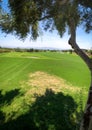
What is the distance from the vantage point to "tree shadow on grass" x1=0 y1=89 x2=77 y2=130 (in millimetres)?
10898

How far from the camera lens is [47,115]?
39.7 ft

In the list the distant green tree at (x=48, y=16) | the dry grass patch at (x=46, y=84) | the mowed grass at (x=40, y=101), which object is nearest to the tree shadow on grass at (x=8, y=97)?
the mowed grass at (x=40, y=101)

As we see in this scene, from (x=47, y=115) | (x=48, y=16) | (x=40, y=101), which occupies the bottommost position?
(x=47, y=115)

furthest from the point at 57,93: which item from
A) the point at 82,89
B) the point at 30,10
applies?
the point at 30,10

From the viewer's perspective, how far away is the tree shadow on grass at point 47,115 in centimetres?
1090

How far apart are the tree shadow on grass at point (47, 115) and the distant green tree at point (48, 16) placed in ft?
10.8

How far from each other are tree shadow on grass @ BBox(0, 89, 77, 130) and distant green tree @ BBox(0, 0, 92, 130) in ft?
10.8

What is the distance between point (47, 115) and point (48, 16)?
5.05 metres

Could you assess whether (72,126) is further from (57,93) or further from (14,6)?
(14,6)

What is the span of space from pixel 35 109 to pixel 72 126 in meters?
2.49

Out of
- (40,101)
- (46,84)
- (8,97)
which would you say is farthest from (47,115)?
(46,84)

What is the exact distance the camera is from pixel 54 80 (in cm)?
1947

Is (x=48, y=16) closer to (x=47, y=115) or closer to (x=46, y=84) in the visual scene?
(x=47, y=115)

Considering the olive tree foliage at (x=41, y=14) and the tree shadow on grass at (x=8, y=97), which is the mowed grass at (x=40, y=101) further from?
the olive tree foliage at (x=41, y=14)
